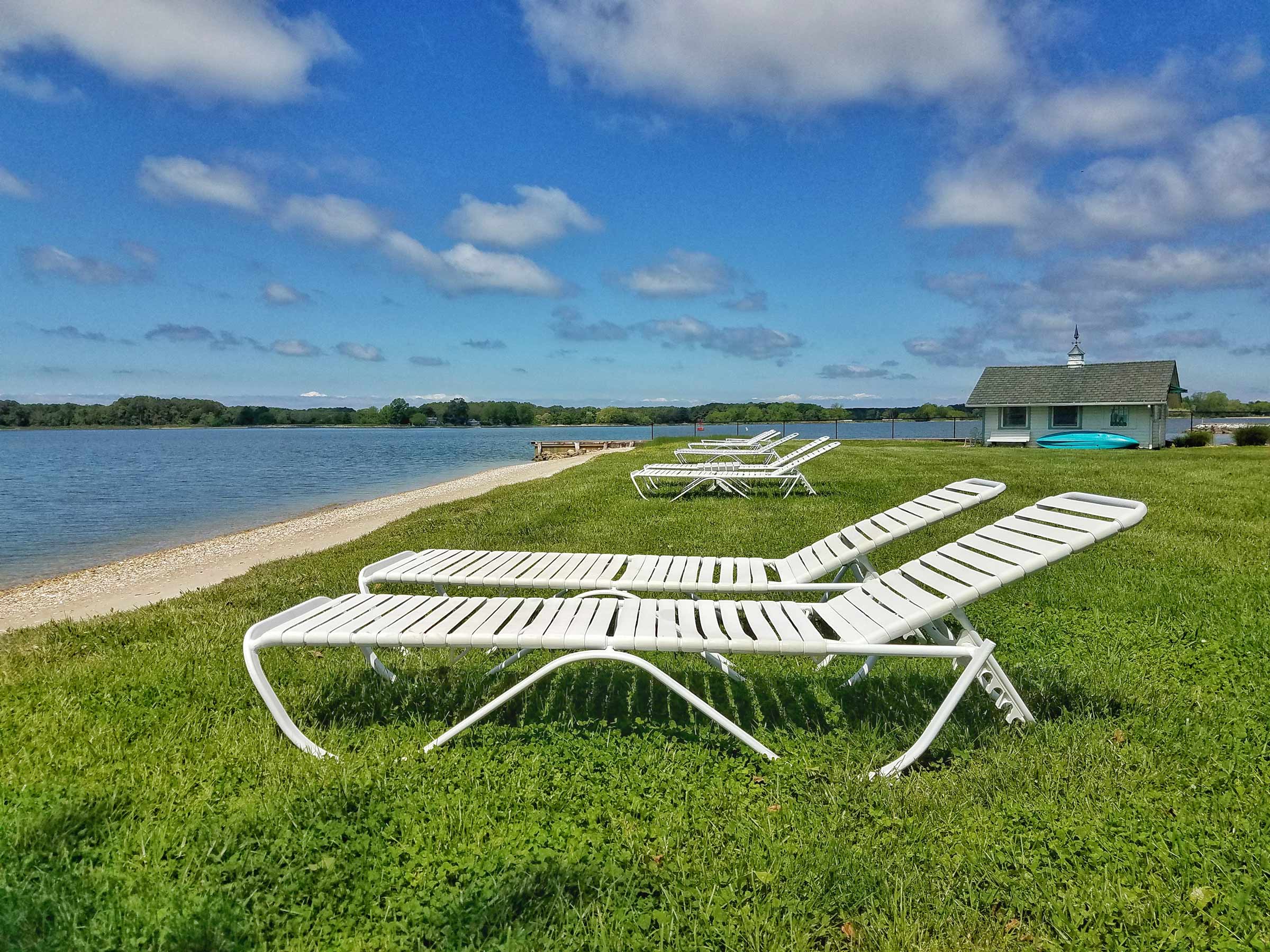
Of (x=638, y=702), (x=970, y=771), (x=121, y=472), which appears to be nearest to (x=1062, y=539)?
(x=970, y=771)

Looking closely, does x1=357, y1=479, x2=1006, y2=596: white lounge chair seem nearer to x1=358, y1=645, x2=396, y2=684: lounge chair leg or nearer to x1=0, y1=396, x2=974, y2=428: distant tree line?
x1=358, y1=645, x2=396, y2=684: lounge chair leg

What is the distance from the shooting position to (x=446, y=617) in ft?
10.00

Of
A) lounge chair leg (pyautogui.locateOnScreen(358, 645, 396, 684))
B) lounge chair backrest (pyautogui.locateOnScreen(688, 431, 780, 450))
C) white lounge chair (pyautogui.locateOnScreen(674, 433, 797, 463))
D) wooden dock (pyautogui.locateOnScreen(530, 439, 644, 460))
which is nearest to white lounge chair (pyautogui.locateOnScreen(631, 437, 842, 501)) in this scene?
white lounge chair (pyautogui.locateOnScreen(674, 433, 797, 463))

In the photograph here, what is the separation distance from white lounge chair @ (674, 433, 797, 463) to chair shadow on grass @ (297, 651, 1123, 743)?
363 inches

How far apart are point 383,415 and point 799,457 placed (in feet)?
379

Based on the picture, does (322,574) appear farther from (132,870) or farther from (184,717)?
(132,870)

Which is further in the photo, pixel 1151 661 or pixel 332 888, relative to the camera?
pixel 1151 661

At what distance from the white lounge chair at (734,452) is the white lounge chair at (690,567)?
8228 mm

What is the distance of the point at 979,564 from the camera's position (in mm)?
3104

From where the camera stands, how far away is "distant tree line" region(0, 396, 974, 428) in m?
63.6

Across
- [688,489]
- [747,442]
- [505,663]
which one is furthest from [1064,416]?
[505,663]

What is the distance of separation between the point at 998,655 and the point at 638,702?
2.11m

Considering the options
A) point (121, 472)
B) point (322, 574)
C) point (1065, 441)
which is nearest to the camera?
point (322, 574)

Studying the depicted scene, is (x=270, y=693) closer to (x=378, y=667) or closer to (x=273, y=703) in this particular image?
(x=273, y=703)
